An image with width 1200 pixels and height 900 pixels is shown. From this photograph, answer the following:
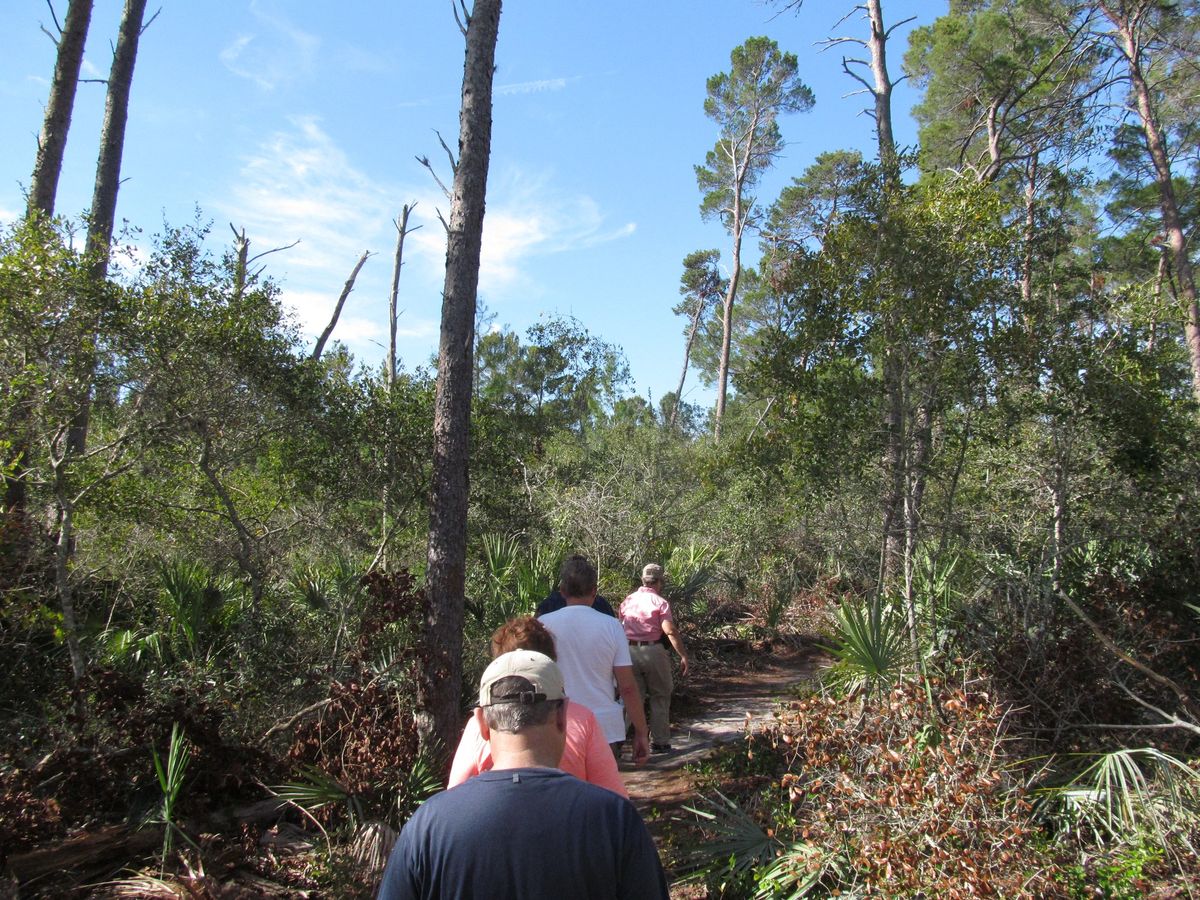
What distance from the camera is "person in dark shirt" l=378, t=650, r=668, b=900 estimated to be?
159 cm

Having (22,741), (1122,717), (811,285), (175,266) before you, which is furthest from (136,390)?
(1122,717)

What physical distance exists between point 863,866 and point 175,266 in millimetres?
6348

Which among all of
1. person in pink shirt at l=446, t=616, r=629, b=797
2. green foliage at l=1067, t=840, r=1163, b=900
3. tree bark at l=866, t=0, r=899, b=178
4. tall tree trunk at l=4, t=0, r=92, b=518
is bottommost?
green foliage at l=1067, t=840, r=1163, b=900

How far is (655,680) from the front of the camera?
6.32 m

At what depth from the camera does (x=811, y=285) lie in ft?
25.1

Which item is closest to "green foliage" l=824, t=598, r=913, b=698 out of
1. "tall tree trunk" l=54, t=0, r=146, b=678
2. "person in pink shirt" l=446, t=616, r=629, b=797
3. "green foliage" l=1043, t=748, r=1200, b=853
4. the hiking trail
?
the hiking trail

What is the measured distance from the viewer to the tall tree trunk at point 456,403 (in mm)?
5566

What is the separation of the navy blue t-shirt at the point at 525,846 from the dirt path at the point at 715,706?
3.90 meters

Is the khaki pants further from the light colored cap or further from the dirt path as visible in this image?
the light colored cap

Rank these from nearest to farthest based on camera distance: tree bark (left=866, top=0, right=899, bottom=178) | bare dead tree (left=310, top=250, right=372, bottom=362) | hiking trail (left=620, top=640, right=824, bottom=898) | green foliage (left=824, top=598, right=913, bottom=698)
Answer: green foliage (left=824, top=598, right=913, bottom=698) < hiking trail (left=620, top=640, right=824, bottom=898) < tree bark (left=866, top=0, right=899, bottom=178) < bare dead tree (left=310, top=250, right=372, bottom=362)

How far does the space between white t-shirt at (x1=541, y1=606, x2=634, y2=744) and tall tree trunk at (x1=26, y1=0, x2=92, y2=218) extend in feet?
24.1

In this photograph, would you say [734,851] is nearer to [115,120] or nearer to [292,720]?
[292,720]

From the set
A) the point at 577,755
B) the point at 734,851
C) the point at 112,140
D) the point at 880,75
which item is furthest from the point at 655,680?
the point at 880,75

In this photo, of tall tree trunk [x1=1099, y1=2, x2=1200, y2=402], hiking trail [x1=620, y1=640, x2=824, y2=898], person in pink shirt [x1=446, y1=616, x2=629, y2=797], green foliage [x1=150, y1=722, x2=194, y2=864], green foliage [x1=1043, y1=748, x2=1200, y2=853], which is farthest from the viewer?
tall tree trunk [x1=1099, y1=2, x2=1200, y2=402]
